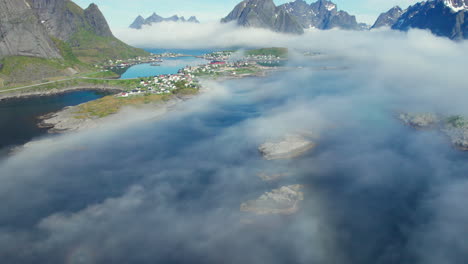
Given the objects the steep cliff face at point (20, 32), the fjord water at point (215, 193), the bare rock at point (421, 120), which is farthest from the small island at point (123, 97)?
the bare rock at point (421, 120)

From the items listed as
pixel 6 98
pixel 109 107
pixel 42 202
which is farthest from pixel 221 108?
pixel 6 98

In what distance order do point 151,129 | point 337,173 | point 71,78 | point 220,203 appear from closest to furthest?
point 220,203 → point 337,173 → point 151,129 → point 71,78

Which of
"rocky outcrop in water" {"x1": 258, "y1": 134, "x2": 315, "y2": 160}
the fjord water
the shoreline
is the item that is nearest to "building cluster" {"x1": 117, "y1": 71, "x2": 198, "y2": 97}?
the shoreline

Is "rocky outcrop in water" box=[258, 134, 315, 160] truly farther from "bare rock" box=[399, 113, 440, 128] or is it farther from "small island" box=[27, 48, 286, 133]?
"small island" box=[27, 48, 286, 133]

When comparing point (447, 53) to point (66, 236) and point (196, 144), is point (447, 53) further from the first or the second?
point (66, 236)

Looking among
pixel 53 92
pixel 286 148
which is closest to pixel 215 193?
pixel 286 148
